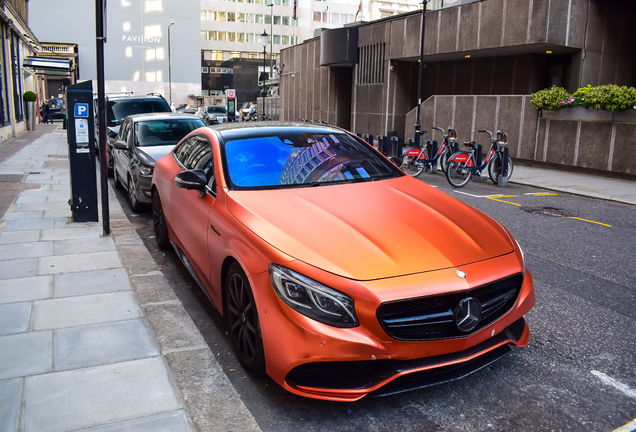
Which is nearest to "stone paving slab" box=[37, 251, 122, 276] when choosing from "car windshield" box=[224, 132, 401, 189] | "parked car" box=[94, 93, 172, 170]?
"car windshield" box=[224, 132, 401, 189]

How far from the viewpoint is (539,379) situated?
138 inches

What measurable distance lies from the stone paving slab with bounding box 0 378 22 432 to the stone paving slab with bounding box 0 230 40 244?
13.0 feet

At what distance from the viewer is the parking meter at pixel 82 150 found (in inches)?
290

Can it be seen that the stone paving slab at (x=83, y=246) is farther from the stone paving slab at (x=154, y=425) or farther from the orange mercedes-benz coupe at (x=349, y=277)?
the stone paving slab at (x=154, y=425)

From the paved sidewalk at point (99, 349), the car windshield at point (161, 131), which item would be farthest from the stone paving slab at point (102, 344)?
the car windshield at point (161, 131)

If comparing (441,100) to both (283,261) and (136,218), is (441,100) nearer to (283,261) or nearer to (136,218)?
(136,218)

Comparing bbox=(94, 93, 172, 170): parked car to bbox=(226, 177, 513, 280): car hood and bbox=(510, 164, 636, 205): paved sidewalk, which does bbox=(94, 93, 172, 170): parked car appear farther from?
bbox=(226, 177, 513, 280): car hood

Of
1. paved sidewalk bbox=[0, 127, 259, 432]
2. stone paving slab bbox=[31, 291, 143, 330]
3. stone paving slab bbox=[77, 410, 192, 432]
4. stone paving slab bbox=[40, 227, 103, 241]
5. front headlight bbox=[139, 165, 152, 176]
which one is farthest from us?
front headlight bbox=[139, 165, 152, 176]

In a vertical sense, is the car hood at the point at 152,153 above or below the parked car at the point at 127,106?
below

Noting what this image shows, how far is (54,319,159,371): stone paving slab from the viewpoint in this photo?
3570mm

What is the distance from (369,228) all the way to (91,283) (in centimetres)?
310

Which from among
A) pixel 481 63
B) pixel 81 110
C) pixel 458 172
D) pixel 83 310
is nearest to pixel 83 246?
pixel 81 110

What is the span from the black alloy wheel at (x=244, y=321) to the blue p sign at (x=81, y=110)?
16.0 ft

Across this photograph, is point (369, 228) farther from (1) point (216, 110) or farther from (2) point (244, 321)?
(1) point (216, 110)
